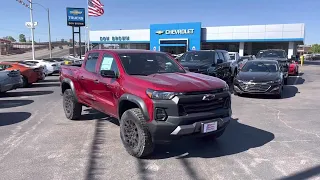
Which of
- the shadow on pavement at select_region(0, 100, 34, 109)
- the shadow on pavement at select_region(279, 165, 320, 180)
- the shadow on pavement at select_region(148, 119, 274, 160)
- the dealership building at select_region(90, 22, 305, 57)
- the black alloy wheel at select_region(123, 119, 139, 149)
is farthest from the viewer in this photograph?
the dealership building at select_region(90, 22, 305, 57)

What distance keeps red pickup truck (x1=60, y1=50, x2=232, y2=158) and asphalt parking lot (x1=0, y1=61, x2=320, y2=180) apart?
43 cm

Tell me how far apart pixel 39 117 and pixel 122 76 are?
399 cm

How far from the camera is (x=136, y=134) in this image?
16.4 ft

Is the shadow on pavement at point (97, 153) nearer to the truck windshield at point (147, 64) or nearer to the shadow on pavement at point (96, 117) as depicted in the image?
the shadow on pavement at point (96, 117)

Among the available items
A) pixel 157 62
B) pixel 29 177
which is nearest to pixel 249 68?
pixel 157 62

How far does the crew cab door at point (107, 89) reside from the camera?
553 cm

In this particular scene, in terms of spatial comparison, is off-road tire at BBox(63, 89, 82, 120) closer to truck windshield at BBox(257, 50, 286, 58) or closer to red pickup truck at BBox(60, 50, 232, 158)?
red pickup truck at BBox(60, 50, 232, 158)

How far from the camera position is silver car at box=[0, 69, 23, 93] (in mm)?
11562

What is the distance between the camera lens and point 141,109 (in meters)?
4.74

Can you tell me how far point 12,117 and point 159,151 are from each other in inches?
192

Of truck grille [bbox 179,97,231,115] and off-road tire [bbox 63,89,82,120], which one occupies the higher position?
truck grille [bbox 179,97,231,115]

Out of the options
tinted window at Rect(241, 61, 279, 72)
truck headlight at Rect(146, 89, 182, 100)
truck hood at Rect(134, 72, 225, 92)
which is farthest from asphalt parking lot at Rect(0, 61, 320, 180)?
tinted window at Rect(241, 61, 279, 72)

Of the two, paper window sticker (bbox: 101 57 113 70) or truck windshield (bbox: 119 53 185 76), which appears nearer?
truck windshield (bbox: 119 53 185 76)

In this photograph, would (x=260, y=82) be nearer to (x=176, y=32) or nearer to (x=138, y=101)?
(x=138, y=101)
